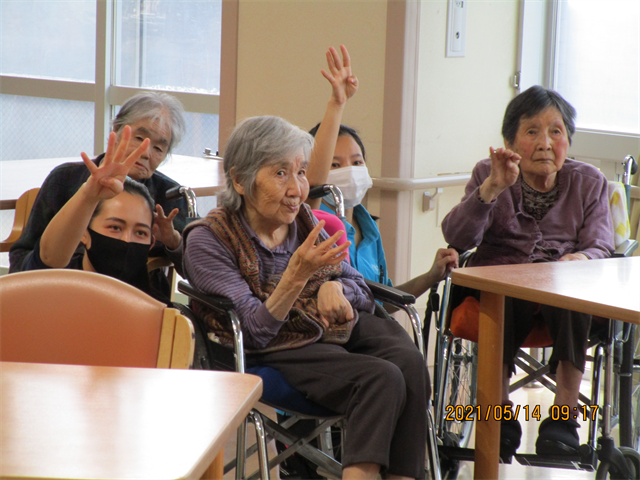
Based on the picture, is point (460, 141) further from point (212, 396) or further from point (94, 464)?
point (94, 464)

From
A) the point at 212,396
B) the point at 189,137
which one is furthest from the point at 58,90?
the point at 212,396

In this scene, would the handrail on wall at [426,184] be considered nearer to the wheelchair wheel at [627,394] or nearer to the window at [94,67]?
the wheelchair wheel at [627,394]

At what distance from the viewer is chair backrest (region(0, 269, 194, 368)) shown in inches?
56.4

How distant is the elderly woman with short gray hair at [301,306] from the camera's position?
70.1 inches

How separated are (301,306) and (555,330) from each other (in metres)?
0.80

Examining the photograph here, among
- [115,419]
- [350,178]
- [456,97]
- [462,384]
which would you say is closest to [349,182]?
[350,178]

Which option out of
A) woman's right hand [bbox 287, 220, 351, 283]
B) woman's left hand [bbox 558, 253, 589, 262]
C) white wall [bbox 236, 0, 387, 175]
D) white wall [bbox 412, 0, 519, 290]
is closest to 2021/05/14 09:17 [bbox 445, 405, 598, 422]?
woman's left hand [bbox 558, 253, 589, 262]

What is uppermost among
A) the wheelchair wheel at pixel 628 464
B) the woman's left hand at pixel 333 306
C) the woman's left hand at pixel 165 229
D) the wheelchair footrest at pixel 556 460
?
the woman's left hand at pixel 165 229

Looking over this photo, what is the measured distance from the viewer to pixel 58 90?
5090 mm

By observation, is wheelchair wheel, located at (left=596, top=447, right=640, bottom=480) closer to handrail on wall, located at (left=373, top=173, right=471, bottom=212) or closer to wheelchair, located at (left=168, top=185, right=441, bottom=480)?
wheelchair, located at (left=168, top=185, right=441, bottom=480)

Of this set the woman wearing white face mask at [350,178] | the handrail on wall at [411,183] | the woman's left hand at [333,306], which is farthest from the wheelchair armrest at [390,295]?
the handrail on wall at [411,183]

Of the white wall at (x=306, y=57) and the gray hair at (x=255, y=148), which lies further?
the white wall at (x=306, y=57)

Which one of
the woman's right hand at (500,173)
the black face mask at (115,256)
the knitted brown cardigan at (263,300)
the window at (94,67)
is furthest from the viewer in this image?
the window at (94,67)

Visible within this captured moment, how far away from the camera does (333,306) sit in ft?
6.51
